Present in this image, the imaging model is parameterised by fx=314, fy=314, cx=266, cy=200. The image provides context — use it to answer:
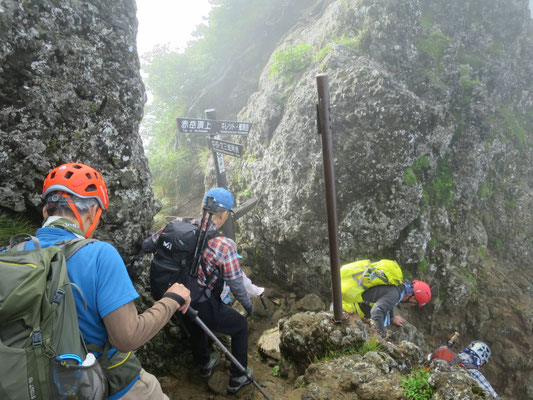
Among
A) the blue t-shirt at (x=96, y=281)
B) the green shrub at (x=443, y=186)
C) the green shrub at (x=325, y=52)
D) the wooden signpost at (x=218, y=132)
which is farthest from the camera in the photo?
the green shrub at (x=325, y=52)

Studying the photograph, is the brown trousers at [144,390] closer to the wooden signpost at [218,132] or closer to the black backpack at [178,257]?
the black backpack at [178,257]

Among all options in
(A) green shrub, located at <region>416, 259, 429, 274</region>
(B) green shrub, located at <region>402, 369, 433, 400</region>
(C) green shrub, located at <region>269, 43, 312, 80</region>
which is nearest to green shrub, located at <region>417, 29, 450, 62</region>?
(C) green shrub, located at <region>269, 43, 312, 80</region>

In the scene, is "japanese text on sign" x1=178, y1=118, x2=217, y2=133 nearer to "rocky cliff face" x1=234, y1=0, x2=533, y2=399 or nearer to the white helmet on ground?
"rocky cliff face" x1=234, y1=0, x2=533, y2=399

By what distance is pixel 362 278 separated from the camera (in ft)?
19.2

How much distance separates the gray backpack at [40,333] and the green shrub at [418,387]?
349 cm

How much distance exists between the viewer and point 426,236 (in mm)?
9461

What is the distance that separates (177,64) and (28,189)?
50.7ft

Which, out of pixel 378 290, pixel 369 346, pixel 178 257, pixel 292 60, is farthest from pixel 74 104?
pixel 292 60

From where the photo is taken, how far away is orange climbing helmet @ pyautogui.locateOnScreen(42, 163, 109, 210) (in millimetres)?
2531

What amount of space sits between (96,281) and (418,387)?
3.84 m

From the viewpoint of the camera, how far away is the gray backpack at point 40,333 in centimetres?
179

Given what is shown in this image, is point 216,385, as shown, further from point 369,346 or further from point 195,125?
point 195,125

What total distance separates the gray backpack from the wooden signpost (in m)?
5.24

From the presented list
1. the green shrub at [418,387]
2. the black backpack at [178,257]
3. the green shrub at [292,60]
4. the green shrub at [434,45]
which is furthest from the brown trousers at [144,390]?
the green shrub at [434,45]
